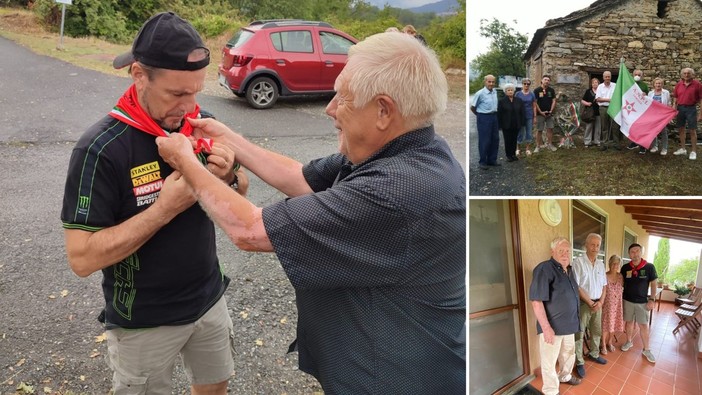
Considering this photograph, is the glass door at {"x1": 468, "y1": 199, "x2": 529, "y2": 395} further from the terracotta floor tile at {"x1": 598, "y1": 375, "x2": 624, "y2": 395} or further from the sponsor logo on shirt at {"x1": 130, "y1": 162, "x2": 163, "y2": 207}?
the sponsor logo on shirt at {"x1": 130, "y1": 162, "x2": 163, "y2": 207}

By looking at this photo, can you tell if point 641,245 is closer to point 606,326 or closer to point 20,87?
point 606,326

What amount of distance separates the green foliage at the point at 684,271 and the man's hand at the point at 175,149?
1305 millimetres

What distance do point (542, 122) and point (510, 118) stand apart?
0.22 meters

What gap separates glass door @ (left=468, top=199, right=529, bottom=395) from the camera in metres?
1.17

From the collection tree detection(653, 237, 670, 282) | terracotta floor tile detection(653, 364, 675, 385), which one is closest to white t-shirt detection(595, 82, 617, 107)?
tree detection(653, 237, 670, 282)

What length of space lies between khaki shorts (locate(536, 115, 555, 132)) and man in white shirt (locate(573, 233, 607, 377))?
1.87ft

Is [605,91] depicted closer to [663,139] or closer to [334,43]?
[663,139]

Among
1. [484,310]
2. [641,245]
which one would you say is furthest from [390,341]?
[641,245]

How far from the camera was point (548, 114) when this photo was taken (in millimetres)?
1768

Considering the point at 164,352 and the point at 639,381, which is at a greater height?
the point at 639,381

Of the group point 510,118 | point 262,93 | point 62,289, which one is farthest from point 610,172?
point 262,93

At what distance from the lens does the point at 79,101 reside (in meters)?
9.83

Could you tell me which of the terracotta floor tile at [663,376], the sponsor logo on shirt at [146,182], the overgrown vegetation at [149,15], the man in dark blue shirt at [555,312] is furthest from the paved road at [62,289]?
the overgrown vegetation at [149,15]

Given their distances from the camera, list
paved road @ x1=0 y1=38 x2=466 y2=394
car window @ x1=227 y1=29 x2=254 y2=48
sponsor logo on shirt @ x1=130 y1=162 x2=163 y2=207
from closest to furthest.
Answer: sponsor logo on shirt @ x1=130 y1=162 x2=163 y2=207, paved road @ x1=0 y1=38 x2=466 y2=394, car window @ x1=227 y1=29 x2=254 y2=48
